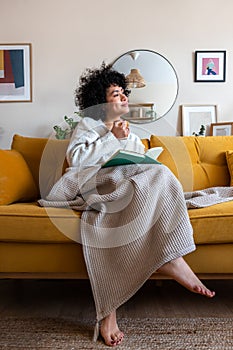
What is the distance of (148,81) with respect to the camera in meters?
3.46

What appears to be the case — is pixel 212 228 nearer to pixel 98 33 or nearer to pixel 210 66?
pixel 210 66

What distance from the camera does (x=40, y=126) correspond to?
11.4ft

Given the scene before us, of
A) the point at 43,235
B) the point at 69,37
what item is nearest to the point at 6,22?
the point at 69,37

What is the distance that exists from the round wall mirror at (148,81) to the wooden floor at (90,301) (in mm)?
1352

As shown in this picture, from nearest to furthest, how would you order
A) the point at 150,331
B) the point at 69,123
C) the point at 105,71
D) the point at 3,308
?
1. the point at 150,331
2. the point at 3,308
3. the point at 105,71
4. the point at 69,123

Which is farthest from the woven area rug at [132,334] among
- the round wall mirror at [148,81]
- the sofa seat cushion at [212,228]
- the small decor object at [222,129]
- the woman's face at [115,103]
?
the round wall mirror at [148,81]

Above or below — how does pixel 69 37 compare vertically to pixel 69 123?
above

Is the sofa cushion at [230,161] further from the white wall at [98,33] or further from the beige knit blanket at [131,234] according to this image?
the white wall at [98,33]

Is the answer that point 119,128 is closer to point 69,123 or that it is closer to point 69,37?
point 69,123

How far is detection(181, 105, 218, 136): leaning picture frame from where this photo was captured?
3.48 metres

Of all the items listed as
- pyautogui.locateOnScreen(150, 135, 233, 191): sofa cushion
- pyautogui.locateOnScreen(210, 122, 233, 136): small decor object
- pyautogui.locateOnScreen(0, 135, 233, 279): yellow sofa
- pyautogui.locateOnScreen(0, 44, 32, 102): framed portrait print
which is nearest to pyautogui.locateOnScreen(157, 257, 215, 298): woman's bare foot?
pyautogui.locateOnScreen(0, 135, 233, 279): yellow sofa

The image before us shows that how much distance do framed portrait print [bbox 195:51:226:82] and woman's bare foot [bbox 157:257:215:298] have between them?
2001mm

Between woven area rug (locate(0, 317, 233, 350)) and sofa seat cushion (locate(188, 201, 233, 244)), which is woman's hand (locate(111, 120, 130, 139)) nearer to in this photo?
sofa seat cushion (locate(188, 201, 233, 244))

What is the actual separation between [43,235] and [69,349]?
0.46 meters
